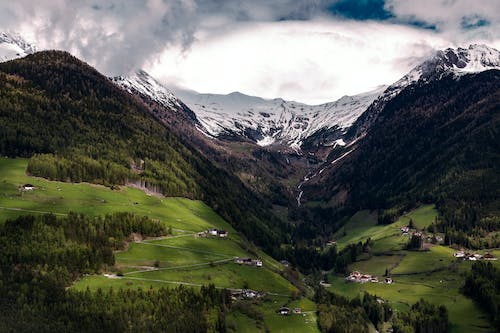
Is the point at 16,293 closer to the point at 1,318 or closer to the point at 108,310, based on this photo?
the point at 1,318

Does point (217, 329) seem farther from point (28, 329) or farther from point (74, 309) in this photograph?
point (28, 329)

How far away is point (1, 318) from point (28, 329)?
9735mm

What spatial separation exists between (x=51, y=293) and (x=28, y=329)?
79.6 ft

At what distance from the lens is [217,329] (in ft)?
650

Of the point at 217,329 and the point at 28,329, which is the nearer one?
the point at 28,329

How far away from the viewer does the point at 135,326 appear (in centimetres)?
18775

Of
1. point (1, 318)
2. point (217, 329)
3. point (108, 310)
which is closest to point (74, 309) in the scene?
point (108, 310)

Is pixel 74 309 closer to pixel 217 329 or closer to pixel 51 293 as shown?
pixel 51 293

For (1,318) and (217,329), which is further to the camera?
(217,329)

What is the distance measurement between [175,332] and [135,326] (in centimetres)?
1295

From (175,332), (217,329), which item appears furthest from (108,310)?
(217,329)

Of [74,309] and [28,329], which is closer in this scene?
[28,329]

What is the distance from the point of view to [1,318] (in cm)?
17450

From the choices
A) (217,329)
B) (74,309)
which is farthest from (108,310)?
(217,329)
